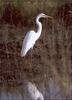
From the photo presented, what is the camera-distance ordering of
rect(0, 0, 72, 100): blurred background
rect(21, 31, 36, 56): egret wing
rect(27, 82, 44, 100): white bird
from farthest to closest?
rect(21, 31, 36, 56): egret wing → rect(0, 0, 72, 100): blurred background → rect(27, 82, 44, 100): white bird

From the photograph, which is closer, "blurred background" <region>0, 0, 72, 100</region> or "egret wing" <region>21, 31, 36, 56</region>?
"blurred background" <region>0, 0, 72, 100</region>

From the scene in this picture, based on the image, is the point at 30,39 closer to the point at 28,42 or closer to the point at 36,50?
the point at 28,42

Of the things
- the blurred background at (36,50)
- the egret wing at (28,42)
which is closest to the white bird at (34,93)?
the blurred background at (36,50)

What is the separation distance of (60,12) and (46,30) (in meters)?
0.35

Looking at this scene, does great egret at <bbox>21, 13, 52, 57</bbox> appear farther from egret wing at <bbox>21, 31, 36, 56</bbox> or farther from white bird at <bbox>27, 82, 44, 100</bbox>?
white bird at <bbox>27, 82, 44, 100</bbox>

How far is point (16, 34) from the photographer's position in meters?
6.01

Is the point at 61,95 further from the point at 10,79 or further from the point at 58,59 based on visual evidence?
the point at 58,59

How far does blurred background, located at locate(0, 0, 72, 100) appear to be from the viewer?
448 centimetres

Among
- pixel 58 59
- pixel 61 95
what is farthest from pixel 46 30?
pixel 61 95

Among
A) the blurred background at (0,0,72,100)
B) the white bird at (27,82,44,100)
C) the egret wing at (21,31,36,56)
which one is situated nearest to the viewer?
the white bird at (27,82,44,100)

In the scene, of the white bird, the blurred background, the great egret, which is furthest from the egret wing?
the white bird

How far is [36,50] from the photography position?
19.2 feet

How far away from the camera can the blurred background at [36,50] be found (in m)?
4.48

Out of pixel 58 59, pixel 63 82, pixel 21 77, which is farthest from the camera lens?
pixel 58 59
